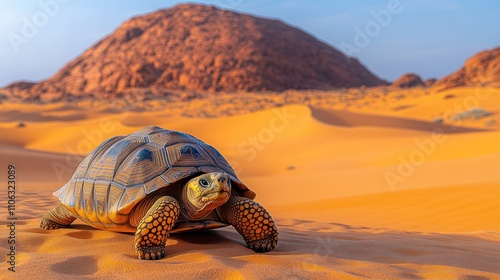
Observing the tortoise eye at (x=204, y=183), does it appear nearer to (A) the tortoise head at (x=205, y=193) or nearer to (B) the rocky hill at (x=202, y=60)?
(A) the tortoise head at (x=205, y=193)

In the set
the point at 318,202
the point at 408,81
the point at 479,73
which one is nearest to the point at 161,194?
the point at 318,202

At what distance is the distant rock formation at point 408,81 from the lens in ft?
197

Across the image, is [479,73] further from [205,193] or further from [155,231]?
[155,231]

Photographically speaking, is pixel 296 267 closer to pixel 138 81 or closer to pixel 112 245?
pixel 112 245

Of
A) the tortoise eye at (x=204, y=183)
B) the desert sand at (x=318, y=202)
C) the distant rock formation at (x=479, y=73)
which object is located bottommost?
the desert sand at (x=318, y=202)

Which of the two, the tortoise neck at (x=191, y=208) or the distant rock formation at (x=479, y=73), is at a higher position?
the distant rock formation at (x=479, y=73)

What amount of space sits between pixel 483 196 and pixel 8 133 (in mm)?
19503

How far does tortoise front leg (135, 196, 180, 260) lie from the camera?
3.62 meters

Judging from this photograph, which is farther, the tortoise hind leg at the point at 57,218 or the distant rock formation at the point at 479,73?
the distant rock formation at the point at 479,73

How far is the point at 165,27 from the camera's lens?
7438cm

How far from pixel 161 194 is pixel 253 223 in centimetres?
78

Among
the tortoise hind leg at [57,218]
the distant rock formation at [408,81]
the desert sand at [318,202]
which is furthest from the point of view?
the distant rock formation at [408,81]

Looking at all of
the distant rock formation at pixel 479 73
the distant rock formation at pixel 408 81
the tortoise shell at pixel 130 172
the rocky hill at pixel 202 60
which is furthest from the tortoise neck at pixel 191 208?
the distant rock formation at pixel 408 81

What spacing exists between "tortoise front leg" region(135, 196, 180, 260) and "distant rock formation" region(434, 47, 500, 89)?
39144 mm
